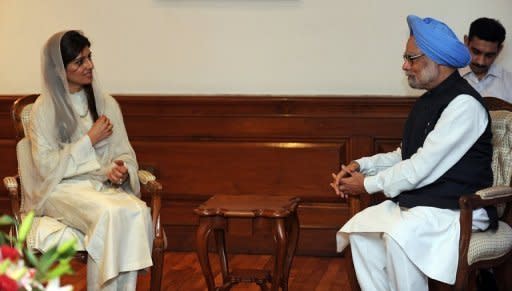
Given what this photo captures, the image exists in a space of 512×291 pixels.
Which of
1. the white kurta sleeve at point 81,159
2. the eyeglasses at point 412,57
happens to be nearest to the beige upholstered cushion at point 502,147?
the eyeglasses at point 412,57

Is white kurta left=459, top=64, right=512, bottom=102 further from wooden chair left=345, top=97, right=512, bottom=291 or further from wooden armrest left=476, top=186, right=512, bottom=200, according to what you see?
wooden armrest left=476, top=186, right=512, bottom=200

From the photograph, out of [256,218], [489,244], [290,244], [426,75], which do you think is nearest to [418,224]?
[489,244]

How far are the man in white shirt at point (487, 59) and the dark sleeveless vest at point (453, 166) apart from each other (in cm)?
83

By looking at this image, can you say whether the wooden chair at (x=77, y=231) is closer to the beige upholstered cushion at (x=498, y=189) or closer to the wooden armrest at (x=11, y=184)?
the wooden armrest at (x=11, y=184)

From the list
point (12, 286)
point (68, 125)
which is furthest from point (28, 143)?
point (12, 286)

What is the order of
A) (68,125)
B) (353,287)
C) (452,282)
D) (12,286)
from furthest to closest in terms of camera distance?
(68,125), (353,287), (452,282), (12,286)

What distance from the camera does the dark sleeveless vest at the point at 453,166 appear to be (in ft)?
11.6

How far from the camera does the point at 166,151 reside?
5.16 m

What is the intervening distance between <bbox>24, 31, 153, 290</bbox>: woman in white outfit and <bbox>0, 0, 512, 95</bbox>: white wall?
1070 mm

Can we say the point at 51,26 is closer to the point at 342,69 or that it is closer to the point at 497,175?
the point at 342,69

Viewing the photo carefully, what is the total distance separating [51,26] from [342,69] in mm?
1761

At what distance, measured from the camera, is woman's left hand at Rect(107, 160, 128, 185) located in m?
3.95

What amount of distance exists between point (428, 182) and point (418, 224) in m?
0.20

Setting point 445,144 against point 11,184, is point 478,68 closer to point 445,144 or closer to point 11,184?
point 445,144
